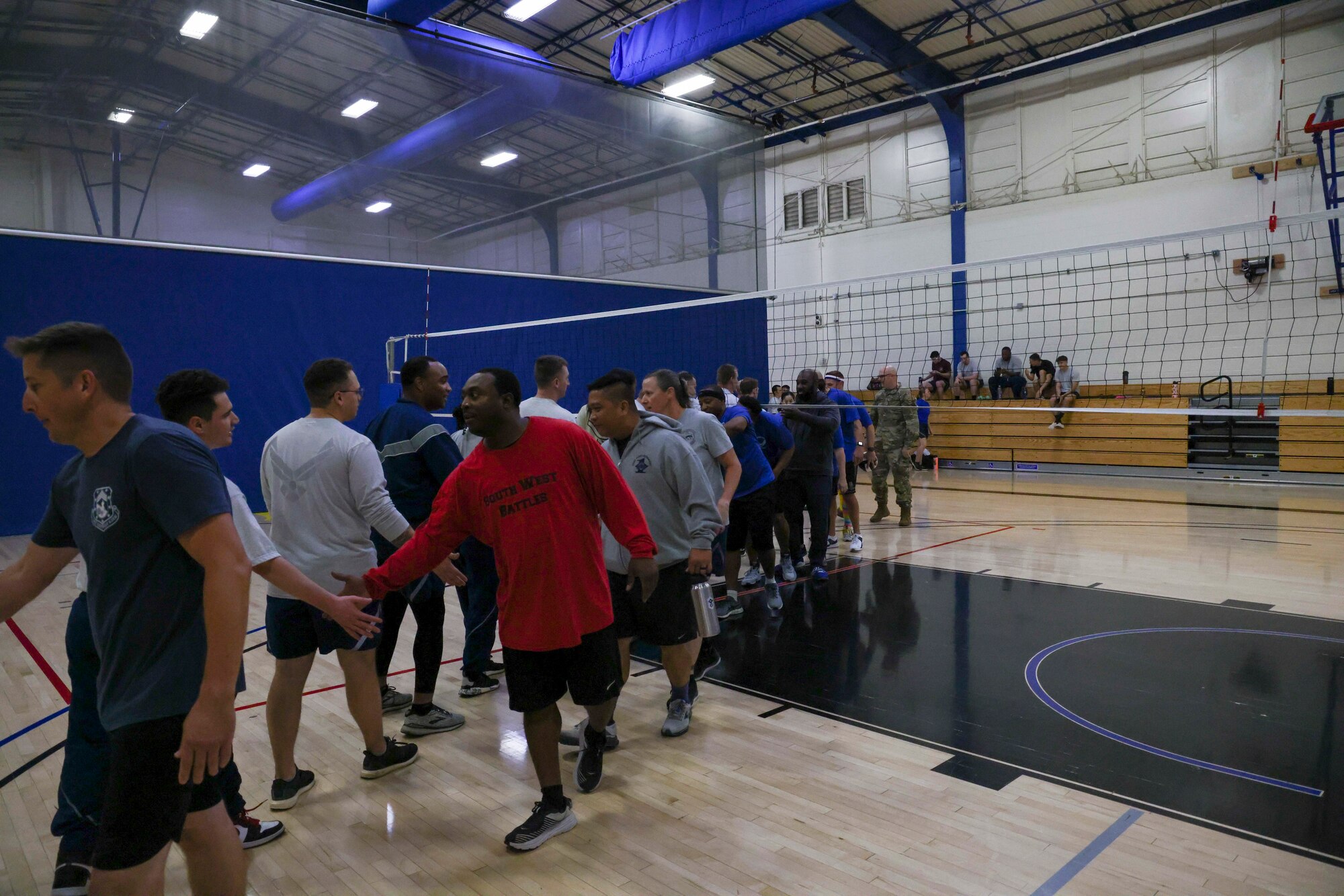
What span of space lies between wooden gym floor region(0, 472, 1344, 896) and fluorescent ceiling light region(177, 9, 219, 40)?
7.58m

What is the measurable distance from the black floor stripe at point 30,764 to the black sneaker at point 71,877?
111 centimetres

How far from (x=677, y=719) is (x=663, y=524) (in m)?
0.88

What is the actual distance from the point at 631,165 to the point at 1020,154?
22.7 feet

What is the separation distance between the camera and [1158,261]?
12547 millimetres

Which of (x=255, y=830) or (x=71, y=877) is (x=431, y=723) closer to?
(x=255, y=830)

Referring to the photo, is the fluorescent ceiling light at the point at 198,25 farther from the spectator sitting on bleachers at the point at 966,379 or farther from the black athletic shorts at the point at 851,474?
the spectator sitting on bleachers at the point at 966,379

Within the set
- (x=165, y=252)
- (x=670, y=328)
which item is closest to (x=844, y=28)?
(x=670, y=328)

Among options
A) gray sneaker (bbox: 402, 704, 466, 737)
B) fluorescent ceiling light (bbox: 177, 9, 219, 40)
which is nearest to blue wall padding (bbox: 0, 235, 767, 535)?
fluorescent ceiling light (bbox: 177, 9, 219, 40)

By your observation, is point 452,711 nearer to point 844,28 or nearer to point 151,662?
point 151,662

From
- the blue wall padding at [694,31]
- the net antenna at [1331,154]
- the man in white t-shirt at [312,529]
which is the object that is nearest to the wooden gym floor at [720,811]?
the man in white t-shirt at [312,529]

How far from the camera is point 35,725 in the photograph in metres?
3.84

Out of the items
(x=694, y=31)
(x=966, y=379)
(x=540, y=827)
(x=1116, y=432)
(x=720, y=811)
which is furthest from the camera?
(x=966, y=379)

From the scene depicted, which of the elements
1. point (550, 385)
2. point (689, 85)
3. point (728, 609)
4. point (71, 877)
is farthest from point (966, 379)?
point (71, 877)

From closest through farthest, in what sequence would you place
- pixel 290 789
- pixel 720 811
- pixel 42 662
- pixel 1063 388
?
pixel 720 811 < pixel 290 789 < pixel 42 662 < pixel 1063 388
